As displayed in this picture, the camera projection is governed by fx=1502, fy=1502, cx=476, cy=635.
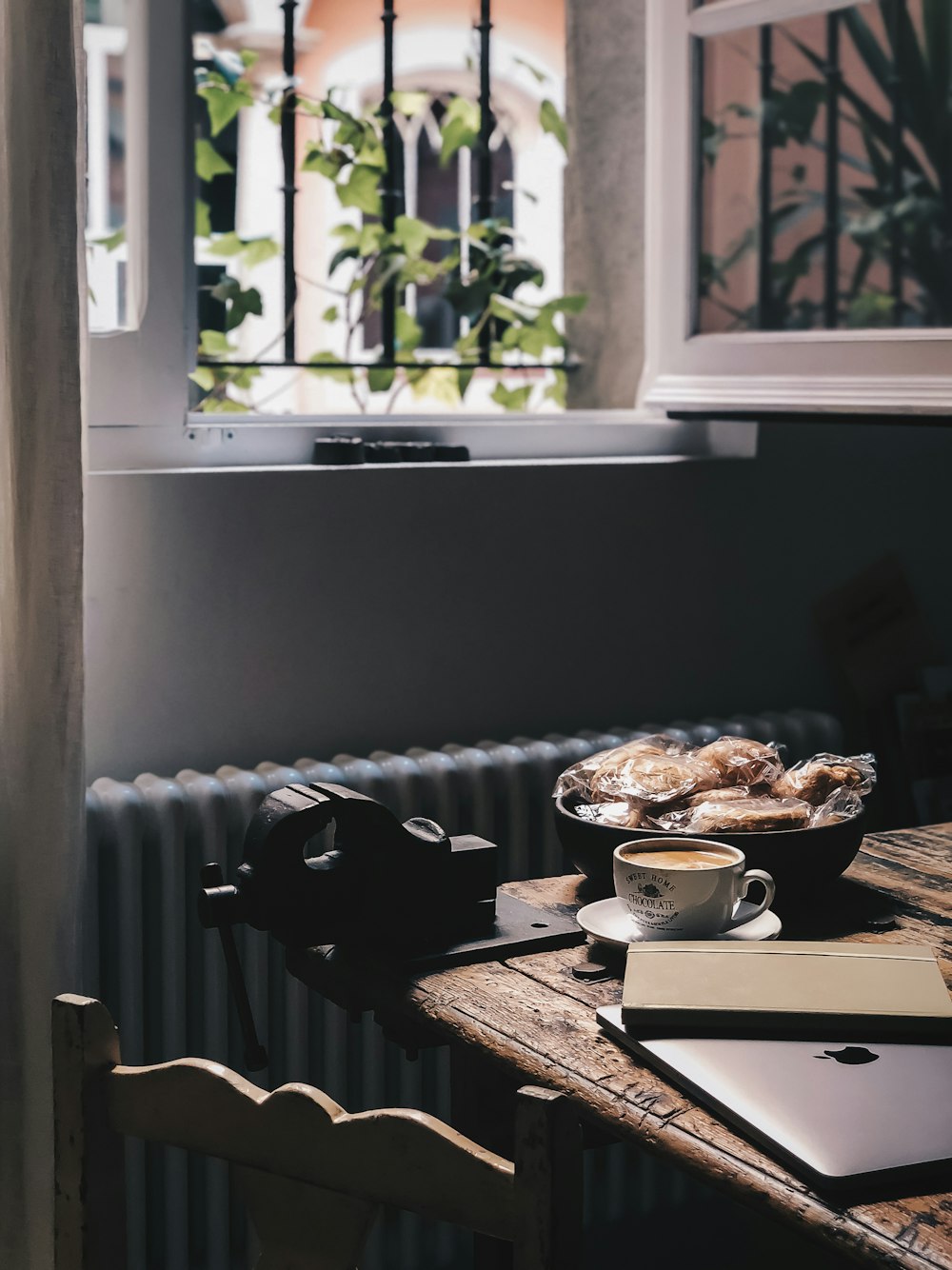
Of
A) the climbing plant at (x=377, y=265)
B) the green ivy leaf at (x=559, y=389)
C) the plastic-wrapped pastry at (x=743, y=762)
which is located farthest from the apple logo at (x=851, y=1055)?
the green ivy leaf at (x=559, y=389)

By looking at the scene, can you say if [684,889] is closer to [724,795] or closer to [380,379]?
[724,795]

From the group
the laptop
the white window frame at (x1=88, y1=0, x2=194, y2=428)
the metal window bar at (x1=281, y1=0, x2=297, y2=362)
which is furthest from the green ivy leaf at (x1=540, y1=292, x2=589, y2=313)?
the laptop

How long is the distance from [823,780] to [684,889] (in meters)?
0.27

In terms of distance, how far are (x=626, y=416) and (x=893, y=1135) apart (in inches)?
70.7

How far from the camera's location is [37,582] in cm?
170

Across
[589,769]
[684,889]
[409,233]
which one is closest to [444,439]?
[409,233]

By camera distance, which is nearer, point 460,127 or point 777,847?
point 777,847

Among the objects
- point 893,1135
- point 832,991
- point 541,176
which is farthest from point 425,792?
point 541,176

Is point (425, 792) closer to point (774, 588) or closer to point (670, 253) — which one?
point (774, 588)

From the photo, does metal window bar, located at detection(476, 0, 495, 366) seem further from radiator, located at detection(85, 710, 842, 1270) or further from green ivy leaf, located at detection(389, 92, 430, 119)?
radiator, located at detection(85, 710, 842, 1270)

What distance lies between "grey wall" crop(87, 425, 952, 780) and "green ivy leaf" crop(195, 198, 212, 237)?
49 centimetres

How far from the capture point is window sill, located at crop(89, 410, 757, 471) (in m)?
2.06

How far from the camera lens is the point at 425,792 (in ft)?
6.70

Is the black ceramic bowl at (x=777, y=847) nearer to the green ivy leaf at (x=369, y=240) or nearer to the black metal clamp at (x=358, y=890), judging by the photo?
the black metal clamp at (x=358, y=890)
